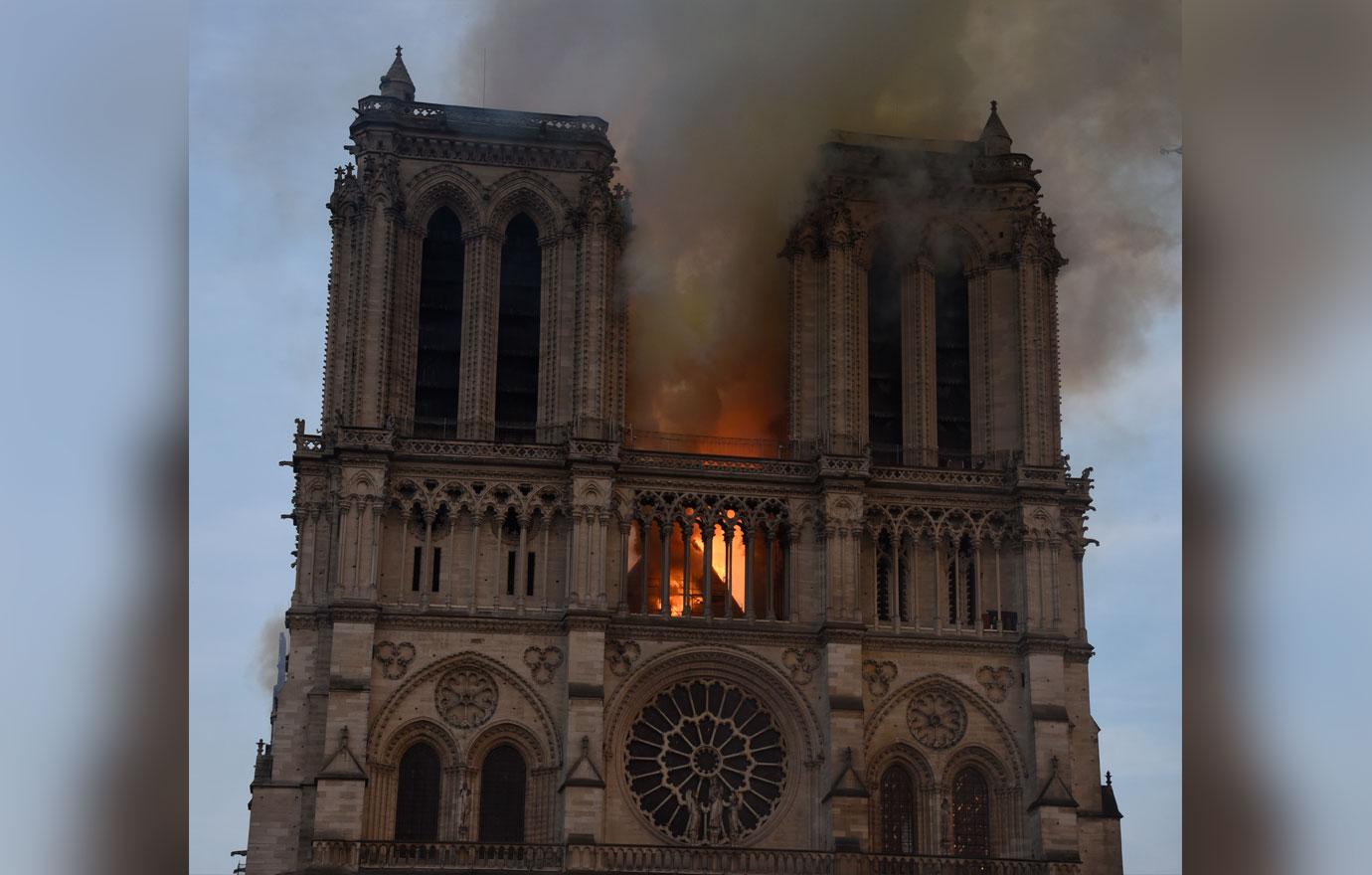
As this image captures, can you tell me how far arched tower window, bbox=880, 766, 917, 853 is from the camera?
41938 mm

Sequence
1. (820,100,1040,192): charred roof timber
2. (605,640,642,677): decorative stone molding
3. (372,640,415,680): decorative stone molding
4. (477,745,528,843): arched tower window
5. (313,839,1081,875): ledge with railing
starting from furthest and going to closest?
(820,100,1040,192): charred roof timber < (605,640,642,677): decorative stone molding < (372,640,415,680): decorative stone molding < (477,745,528,843): arched tower window < (313,839,1081,875): ledge with railing

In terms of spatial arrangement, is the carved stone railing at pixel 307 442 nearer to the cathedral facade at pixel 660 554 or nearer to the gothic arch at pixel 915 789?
the cathedral facade at pixel 660 554

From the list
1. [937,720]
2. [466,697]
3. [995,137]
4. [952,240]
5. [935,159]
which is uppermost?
[995,137]

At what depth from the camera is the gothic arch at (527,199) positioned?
4481 cm

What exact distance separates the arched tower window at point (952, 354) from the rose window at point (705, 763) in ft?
25.8

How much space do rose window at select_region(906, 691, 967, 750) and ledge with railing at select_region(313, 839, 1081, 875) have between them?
262 centimetres

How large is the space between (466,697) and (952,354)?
13.5 meters

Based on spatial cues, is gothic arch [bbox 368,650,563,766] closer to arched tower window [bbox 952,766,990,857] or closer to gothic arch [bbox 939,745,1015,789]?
gothic arch [bbox 939,745,1015,789]

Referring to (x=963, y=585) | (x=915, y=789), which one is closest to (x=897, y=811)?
(x=915, y=789)

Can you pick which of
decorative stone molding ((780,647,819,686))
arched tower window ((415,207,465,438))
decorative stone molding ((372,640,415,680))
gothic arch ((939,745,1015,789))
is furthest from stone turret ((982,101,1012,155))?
decorative stone molding ((372,640,415,680))

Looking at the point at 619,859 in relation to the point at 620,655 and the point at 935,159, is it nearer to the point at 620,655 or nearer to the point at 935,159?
the point at 620,655

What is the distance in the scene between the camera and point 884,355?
4619 centimetres
